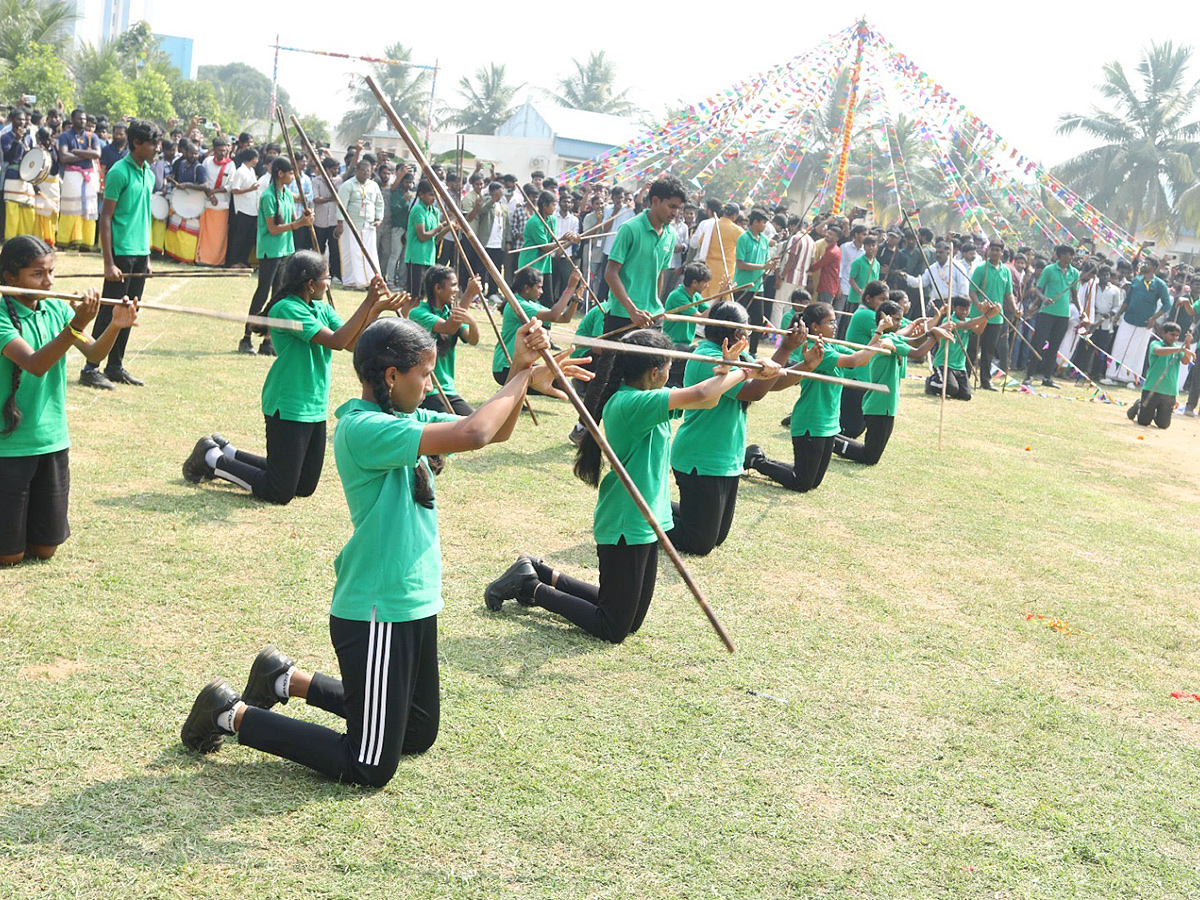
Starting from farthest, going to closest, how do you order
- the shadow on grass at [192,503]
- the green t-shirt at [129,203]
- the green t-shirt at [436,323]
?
the green t-shirt at [129,203] → the green t-shirt at [436,323] → the shadow on grass at [192,503]

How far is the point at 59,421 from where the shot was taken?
5453mm

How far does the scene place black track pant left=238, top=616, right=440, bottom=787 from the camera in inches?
148

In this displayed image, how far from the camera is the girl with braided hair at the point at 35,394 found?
5.08 m

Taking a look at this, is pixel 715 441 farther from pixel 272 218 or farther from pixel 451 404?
pixel 272 218

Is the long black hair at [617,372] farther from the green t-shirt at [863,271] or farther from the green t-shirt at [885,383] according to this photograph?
the green t-shirt at [863,271]

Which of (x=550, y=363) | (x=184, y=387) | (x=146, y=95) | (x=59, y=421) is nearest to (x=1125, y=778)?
A: (x=550, y=363)

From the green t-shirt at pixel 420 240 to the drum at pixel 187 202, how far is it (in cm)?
479

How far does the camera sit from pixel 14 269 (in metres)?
5.17

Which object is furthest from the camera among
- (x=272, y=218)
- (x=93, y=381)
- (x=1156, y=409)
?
(x=1156, y=409)

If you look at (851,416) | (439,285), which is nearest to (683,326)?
(439,285)

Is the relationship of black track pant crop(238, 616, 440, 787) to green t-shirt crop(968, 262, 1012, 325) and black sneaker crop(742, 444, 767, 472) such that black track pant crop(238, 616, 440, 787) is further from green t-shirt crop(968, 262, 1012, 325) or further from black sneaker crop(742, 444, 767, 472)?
green t-shirt crop(968, 262, 1012, 325)

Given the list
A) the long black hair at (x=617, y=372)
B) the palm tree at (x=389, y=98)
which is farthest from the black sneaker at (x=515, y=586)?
the palm tree at (x=389, y=98)

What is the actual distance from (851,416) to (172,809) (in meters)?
8.75

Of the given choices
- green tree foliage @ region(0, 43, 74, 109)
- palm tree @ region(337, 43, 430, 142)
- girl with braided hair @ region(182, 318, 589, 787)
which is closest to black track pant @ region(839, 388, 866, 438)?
girl with braided hair @ region(182, 318, 589, 787)
